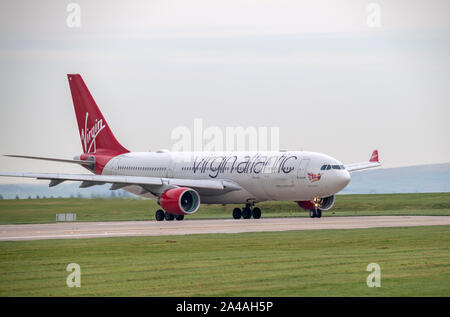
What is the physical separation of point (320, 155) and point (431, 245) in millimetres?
23632

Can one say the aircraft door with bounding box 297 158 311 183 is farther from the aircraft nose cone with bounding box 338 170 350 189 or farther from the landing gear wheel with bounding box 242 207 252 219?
the landing gear wheel with bounding box 242 207 252 219

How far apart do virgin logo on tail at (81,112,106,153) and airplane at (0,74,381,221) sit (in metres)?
0.55

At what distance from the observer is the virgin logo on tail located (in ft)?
220

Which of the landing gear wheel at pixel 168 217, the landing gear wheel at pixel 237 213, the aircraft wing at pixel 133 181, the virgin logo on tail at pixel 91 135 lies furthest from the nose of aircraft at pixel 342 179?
the virgin logo on tail at pixel 91 135

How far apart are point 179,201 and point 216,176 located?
6.96m

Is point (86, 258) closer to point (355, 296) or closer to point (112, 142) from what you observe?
point (355, 296)

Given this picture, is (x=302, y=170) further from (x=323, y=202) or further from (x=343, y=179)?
(x=323, y=202)

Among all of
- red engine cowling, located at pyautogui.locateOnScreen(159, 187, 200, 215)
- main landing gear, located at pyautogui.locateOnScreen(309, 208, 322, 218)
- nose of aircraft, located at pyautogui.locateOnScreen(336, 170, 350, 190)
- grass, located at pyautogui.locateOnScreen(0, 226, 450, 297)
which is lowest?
grass, located at pyautogui.locateOnScreen(0, 226, 450, 297)

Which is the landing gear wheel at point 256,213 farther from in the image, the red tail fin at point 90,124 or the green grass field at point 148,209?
the red tail fin at point 90,124

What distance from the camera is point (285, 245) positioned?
94.2 feet

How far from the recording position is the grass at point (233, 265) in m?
Result: 17.8

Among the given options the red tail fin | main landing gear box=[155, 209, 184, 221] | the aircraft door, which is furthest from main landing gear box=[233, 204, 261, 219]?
the red tail fin

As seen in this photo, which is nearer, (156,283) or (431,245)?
(156,283)

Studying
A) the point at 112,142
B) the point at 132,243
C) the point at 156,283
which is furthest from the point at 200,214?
the point at 156,283
